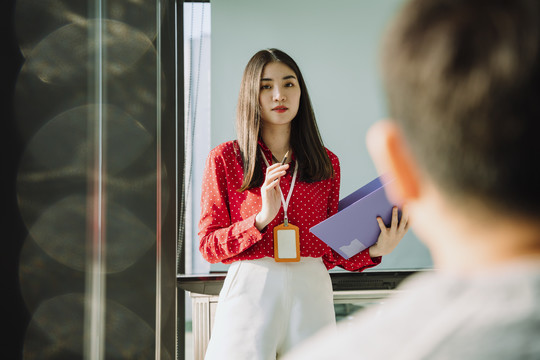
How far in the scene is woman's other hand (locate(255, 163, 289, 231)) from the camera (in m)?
1.46

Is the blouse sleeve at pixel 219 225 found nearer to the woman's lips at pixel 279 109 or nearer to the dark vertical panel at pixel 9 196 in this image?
the woman's lips at pixel 279 109

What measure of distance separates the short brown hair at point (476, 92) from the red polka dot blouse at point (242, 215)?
1123 mm

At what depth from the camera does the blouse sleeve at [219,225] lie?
58.9 inches

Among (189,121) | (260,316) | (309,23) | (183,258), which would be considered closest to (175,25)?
(189,121)

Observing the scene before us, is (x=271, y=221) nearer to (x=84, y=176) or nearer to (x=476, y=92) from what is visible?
(x=84, y=176)

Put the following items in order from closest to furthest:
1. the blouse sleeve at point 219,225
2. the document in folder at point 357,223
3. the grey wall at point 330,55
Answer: the document in folder at point 357,223
the blouse sleeve at point 219,225
the grey wall at point 330,55

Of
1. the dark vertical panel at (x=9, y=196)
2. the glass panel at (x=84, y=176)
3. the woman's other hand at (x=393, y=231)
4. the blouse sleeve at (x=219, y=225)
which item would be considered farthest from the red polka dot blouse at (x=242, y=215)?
the dark vertical panel at (x=9, y=196)

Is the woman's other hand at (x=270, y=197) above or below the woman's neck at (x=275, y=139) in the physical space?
below

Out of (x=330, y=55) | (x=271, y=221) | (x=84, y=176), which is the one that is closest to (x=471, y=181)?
(x=84, y=176)

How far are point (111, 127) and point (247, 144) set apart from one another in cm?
70

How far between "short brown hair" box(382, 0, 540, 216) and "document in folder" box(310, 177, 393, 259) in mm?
928

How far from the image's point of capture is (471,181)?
38 cm

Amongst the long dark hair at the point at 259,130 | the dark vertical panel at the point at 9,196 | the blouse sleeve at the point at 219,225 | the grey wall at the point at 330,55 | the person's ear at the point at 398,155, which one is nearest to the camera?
the person's ear at the point at 398,155

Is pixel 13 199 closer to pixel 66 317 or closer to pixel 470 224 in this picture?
pixel 66 317
